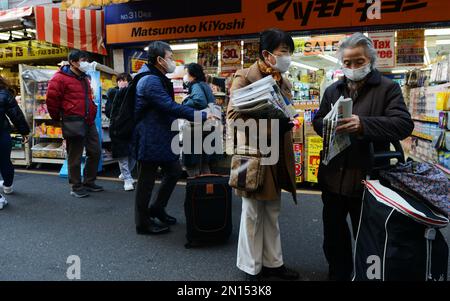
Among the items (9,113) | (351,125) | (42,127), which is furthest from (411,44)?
(42,127)

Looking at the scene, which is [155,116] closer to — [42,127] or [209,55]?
[209,55]

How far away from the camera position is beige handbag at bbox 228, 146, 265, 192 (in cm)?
217

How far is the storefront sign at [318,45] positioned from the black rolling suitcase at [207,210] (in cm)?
367

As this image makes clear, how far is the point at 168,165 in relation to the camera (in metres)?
3.33

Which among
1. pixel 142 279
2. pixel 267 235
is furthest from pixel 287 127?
pixel 142 279

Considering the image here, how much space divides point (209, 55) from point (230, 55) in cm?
40

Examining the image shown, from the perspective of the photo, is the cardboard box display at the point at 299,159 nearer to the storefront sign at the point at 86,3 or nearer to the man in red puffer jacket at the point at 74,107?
the man in red puffer jacket at the point at 74,107

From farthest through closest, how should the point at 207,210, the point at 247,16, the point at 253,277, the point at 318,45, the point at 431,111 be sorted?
the point at 318,45
the point at 247,16
the point at 431,111
the point at 207,210
the point at 253,277

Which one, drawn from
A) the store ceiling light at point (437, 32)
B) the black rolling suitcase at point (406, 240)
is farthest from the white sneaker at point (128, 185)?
the store ceiling light at point (437, 32)

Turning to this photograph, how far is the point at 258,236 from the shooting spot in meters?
2.37

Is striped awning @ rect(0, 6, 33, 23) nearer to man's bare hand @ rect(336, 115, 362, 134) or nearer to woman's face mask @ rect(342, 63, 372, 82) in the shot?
woman's face mask @ rect(342, 63, 372, 82)

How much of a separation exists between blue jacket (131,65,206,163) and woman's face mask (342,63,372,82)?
133 cm

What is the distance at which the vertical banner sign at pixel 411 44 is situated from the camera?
527 centimetres
